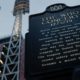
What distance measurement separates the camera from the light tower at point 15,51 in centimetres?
4875

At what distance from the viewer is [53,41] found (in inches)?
289

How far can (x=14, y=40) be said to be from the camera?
193 ft

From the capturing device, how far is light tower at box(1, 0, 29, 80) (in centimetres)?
4875

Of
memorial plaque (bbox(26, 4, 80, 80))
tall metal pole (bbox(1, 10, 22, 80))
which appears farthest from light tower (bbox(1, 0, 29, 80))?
memorial plaque (bbox(26, 4, 80, 80))

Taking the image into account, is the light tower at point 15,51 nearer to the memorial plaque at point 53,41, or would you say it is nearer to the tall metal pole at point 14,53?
the tall metal pole at point 14,53

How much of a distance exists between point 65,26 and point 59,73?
5.43 ft

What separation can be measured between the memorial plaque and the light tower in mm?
39869

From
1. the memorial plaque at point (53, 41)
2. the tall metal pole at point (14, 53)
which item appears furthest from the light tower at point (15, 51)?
the memorial plaque at point (53, 41)

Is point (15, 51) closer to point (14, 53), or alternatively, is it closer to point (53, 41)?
point (14, 53)

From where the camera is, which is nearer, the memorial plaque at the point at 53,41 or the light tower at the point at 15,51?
the memorial plaque at the point at 53,41

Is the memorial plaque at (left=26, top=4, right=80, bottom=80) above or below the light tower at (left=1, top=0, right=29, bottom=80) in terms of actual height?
below

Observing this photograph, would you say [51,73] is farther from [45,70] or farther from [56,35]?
[56,35]

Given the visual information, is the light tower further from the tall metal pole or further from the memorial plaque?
the memorial plaque

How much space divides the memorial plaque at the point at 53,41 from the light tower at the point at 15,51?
39.9 m
